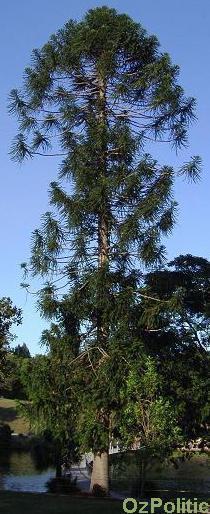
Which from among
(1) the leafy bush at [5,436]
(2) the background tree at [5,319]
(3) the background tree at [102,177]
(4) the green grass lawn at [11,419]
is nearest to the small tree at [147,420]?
(3) the background tree at [102,177]

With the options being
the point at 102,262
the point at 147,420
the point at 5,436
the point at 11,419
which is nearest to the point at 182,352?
the point at 102,262

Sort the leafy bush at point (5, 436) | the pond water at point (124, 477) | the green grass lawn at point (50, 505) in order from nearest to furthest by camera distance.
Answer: the green grass lawn at point (50, 505) → the pond water at point (124, 477) → the leafy bush at point (5, 436)

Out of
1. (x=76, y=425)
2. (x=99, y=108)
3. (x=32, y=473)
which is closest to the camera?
(x=76, y=425)

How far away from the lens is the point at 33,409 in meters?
21.5

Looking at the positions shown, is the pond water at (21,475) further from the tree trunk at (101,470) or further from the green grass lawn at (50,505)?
the green grass lawn at (50,505)

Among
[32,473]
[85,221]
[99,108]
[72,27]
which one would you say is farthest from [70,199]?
[32,473]

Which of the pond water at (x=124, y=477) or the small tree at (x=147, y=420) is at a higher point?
the small tree at (x=147, y=420)

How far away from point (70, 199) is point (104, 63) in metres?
5.28

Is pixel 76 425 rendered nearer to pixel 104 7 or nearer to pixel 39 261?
pixel 39 261

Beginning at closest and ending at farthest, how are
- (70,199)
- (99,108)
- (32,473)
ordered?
(70,199), (99,108), (32,473)

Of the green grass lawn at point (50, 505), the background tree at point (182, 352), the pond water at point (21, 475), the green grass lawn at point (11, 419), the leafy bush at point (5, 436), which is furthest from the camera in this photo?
the green grass lawn at point (11, 419)

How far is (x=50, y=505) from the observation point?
1521 centimetres

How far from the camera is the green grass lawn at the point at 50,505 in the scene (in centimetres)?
1403

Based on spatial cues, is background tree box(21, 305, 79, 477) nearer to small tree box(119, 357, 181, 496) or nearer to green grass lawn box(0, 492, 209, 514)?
small tree box(119, 357, 181, 496)
